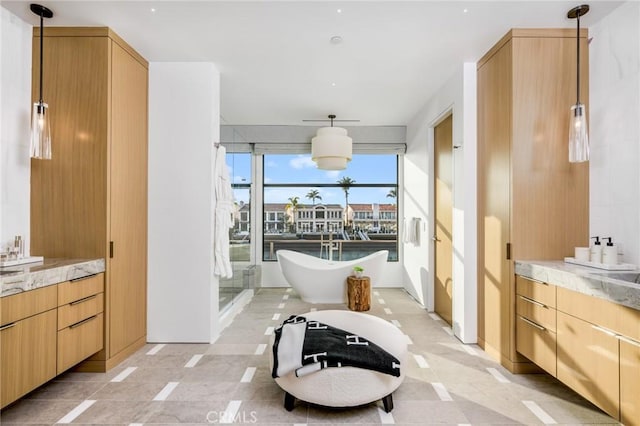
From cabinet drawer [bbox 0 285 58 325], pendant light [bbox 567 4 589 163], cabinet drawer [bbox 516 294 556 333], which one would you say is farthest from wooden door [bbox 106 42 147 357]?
pendant light [bbox 567 4 589 163]

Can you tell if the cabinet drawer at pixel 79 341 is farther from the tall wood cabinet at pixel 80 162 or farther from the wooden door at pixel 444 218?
the wooden door at pixel 444 218

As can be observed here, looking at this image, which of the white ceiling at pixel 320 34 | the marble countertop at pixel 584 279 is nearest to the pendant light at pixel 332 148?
the white ceiling at pixel 320 34

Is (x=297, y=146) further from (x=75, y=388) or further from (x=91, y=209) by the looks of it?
(x=75, y=388)

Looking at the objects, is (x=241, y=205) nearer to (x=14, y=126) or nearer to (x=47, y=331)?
(x=14, y=126)

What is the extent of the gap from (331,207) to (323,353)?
14.0 feet

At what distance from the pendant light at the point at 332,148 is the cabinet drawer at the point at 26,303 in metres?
3.26

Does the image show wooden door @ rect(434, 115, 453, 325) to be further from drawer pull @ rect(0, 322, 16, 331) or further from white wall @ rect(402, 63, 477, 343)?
drawer pull @ rect(0, 322, 16, 331)

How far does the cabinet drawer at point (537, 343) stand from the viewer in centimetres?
231

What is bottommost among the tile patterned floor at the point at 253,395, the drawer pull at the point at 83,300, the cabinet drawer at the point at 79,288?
the tile patterned floor at the point at 253,395

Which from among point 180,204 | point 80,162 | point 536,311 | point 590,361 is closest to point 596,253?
point 536,311

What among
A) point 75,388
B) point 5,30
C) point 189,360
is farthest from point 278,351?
point 5,30

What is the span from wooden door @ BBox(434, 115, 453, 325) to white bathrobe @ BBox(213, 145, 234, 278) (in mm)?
2516

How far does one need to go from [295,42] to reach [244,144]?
2.59 m

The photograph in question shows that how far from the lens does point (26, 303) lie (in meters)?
2.07
